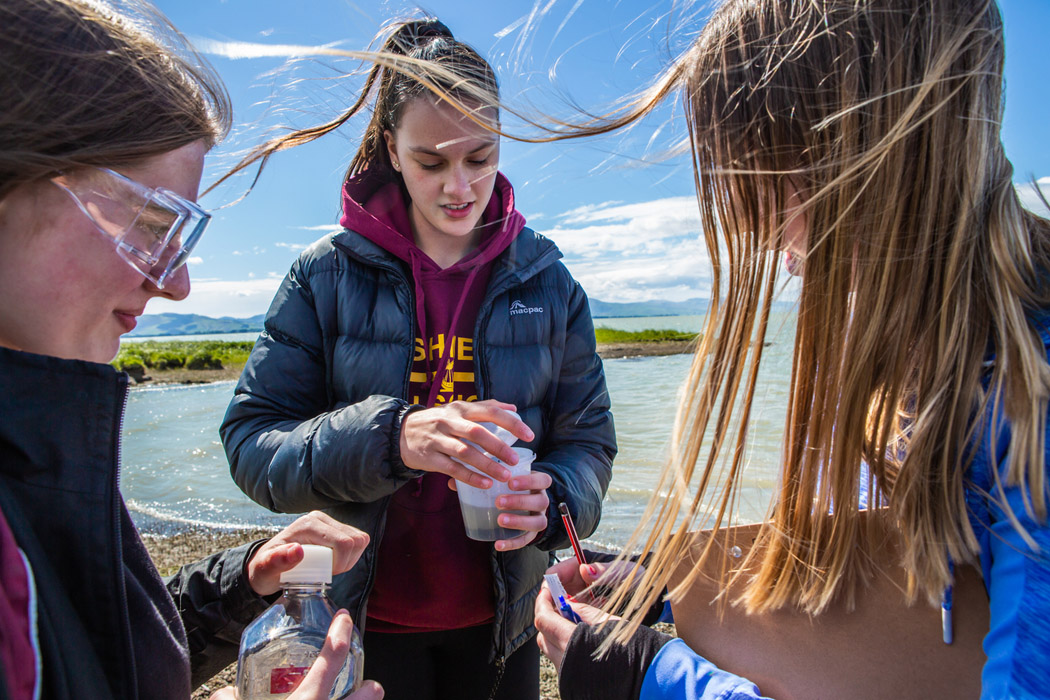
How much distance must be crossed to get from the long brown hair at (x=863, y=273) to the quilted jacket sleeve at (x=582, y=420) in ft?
2.51

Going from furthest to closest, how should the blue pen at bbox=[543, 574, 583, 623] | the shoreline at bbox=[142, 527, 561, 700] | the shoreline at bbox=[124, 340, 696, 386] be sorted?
the shoreline at bbox=[124, 340, 696, 386] → the shoreline at bbox=[142, 527, 561, 700] → the blue pen at bbox=[543, 574, 583, 623]

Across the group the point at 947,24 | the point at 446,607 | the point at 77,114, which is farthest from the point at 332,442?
the point at 947,24

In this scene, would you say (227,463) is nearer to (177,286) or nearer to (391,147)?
(391,147)

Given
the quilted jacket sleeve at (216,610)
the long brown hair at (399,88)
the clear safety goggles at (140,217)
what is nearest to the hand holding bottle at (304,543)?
the quilted jacket sleeve at (216,610)

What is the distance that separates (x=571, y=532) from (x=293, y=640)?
2.40 feet

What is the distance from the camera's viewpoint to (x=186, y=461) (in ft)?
34.3

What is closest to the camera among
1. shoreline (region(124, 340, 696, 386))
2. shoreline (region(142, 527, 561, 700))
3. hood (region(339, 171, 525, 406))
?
hood (region(339, 171, 525, 406))

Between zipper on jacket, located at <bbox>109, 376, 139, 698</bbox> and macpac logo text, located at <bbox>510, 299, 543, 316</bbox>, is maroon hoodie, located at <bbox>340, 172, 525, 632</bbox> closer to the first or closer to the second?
macpac logo text, located at <bbox>510, 299, 543, 316</bbox>

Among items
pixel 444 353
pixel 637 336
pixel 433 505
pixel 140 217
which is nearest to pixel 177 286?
pixel 140 217

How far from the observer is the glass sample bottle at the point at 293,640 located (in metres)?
1.36

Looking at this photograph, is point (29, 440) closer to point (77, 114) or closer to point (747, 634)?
point (77, 114)

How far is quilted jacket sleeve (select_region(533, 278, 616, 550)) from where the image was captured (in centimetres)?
213

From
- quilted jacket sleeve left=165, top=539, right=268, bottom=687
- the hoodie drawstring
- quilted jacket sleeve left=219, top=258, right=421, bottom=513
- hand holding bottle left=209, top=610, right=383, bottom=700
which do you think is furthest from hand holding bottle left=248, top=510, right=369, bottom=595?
the hoodie drawstring

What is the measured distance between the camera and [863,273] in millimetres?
1159
